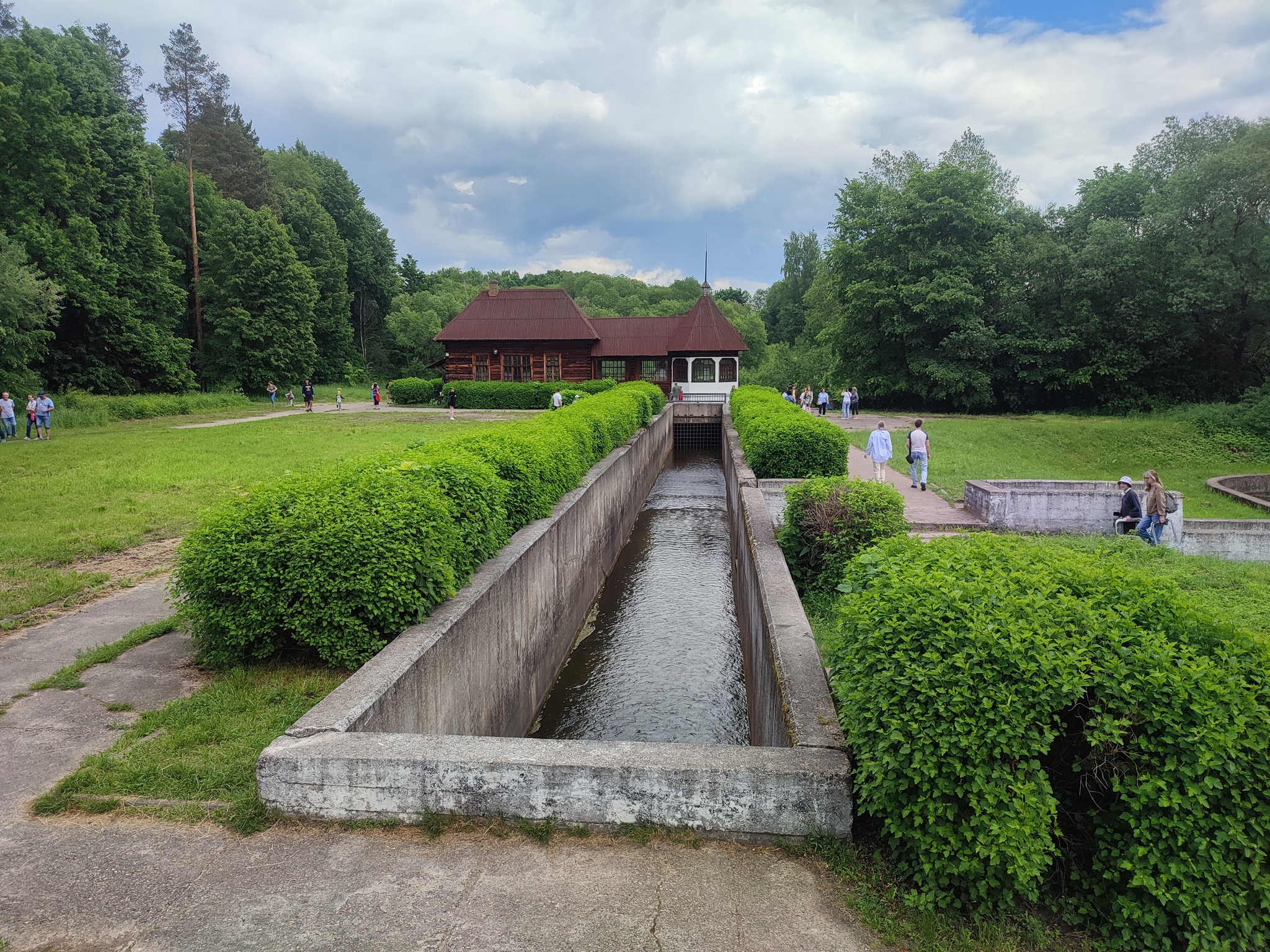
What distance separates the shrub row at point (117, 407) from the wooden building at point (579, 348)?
14.0m

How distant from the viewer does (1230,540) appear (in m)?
11.7

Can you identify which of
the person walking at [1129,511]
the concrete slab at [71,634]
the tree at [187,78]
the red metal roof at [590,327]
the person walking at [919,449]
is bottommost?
the concrete slab at [71,634]

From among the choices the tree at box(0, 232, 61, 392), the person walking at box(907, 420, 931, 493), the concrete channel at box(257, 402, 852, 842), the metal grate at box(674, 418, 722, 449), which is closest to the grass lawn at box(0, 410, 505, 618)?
the concrete channel at box(257, 402, 852, 842)

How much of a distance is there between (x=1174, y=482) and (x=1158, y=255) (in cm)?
1795

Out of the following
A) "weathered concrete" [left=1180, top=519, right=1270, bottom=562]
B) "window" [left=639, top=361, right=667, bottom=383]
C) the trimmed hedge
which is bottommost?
"weathered concrete" [left=1180, top=519, right=1270, bottom=562]

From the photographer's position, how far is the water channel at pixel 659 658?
8164 mm

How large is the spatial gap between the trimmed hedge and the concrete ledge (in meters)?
38.1

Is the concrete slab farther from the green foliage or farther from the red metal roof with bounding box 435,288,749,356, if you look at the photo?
the red metal roof with bounding box 435,288,749,356

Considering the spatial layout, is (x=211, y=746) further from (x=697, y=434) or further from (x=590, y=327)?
(x=590, y=327)

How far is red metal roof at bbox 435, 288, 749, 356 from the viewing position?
4494 cm

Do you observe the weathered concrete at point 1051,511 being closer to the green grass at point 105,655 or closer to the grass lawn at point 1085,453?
the grass lawn at point 1085,453

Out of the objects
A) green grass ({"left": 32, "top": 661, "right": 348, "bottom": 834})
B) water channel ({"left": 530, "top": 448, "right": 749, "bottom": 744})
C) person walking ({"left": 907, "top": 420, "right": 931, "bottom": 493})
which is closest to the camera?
green grass ({"left": 32, "top": 661, "right": 348, "bottom": 834})

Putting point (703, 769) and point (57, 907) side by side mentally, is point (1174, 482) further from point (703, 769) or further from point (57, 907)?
point (57, 907)

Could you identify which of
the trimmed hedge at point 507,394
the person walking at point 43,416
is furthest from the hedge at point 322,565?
the trimmed hedge at point 507,394
